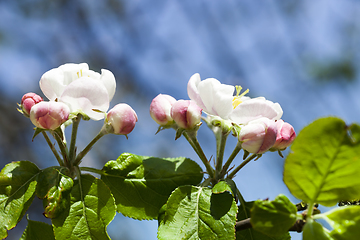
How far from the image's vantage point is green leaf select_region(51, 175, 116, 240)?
47 centimetres

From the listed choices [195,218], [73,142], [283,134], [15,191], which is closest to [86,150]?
[73,142]

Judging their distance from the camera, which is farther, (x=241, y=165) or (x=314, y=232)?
(x=241, y=165)

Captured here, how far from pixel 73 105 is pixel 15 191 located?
0.55 ft

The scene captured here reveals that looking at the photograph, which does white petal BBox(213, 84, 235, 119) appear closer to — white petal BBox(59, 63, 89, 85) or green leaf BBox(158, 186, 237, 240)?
green leaf BBox(158, 186, 237, 240)

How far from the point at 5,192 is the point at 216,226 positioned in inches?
13.4

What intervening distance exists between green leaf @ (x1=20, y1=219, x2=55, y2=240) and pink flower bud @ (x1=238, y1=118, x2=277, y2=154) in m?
0.36

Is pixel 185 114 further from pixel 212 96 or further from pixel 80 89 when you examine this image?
pixel 80 89

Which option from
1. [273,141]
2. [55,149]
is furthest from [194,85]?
[55,149]

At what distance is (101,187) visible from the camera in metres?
0.51

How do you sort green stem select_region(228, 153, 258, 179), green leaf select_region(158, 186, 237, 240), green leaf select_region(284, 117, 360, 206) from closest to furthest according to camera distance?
green leaf select_region(284, 117, 360, 206) → green leaf select_region(158, 186, 237, 240) → green stem select_region(228, 153, 258, 179)

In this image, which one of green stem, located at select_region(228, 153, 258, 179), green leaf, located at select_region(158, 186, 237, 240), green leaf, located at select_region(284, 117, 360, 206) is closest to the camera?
green leaf, located at select_region(284, 117, 360, 206)

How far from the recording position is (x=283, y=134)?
511 millimetres

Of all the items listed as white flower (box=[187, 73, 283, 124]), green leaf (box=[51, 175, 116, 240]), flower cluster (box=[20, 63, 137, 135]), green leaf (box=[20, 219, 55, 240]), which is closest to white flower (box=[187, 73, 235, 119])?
white flower (box=[187, 73, 283, 124])

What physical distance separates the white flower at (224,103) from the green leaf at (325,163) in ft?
0.77
